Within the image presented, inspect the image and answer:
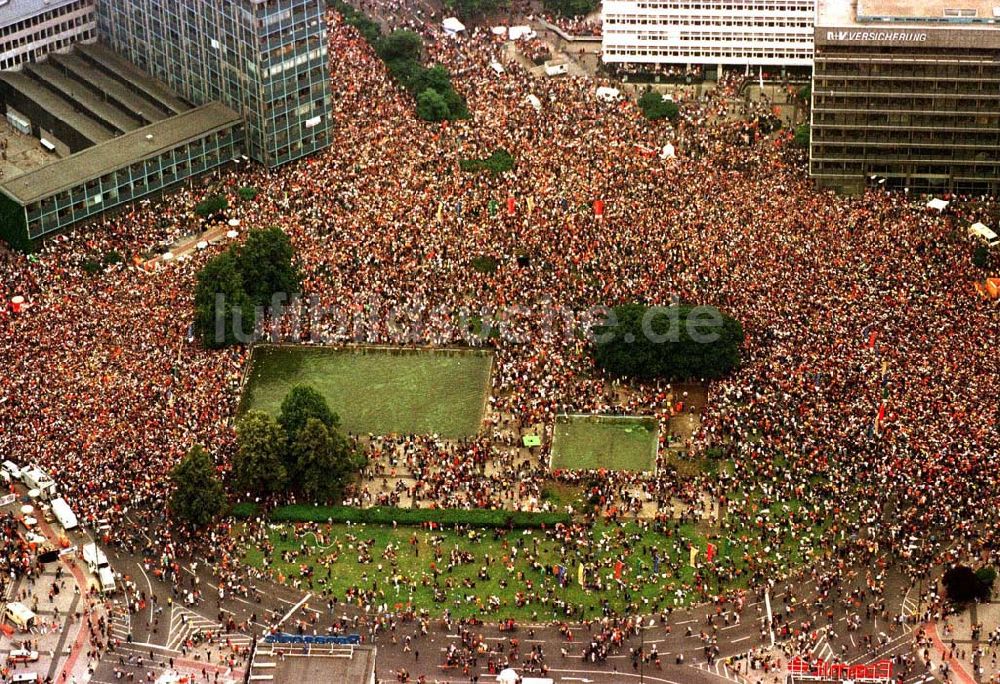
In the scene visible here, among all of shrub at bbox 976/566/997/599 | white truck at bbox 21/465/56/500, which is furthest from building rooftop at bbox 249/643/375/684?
shrub at bbox 976/566/997/599

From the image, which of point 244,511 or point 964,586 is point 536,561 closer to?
point 244,511

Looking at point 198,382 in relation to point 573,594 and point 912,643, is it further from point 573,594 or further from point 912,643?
point 912,643

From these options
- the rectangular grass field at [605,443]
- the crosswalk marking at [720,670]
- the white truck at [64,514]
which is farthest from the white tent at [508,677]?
the white truck at [64,514]

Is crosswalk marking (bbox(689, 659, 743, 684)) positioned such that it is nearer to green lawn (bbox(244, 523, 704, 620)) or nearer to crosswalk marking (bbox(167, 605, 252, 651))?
green lawn (bbox(244, 523, 704, 620))

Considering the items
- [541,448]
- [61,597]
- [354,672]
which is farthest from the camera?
[541,448]

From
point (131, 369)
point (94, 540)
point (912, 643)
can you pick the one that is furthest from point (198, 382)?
point (912, 643)

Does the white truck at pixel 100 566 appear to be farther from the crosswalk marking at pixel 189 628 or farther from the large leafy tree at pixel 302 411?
A: the large leafy tree at pixel 302 411
